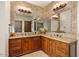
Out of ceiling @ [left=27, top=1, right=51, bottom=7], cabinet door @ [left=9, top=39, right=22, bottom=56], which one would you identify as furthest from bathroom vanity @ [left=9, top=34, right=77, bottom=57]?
ceiling @ [left=27, top=1, right=51, bottom=7]

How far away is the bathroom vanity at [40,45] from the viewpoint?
3.29 feet

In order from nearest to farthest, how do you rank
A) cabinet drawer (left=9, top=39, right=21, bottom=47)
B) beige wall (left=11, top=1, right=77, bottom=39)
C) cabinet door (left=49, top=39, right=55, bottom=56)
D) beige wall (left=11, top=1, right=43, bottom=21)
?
1. beige wall (left=11, top=1, right=77, bottom=39)
2. beige wall (left=11, top=1, right=43, bottom=21)
3. cabinet door (left=49, top=39, right=55, bottom=56)
4. cabinet drawer (left=9, top=39, right=21, bottom=47)

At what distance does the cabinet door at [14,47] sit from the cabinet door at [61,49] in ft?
1.77

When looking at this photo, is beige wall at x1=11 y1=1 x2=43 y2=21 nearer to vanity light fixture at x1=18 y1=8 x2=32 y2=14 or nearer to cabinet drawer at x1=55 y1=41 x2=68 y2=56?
vanity light fixture at x1=18 y1=8 x2=32 y2=14

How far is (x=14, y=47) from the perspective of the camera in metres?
1.32

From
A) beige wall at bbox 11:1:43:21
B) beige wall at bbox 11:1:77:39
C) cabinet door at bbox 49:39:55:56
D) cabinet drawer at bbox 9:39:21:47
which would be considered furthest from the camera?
cabinet drawer at bbox 9:39:21:47

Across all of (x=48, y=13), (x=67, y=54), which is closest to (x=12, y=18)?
(x=48, y=13)

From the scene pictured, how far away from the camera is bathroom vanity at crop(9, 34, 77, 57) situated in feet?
3.29

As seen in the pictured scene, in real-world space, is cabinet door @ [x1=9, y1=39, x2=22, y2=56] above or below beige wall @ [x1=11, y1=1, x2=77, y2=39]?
below

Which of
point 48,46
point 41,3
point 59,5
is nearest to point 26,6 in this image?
point 41,3

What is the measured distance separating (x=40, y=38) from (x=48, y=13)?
348mm

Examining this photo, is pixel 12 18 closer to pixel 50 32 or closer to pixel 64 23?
pixel 50 32

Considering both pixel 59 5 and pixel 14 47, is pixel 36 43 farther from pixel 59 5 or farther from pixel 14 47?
pixel 59 5

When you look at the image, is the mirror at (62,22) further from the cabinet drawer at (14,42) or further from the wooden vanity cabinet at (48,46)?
the cabinet drawer at (14,42)
